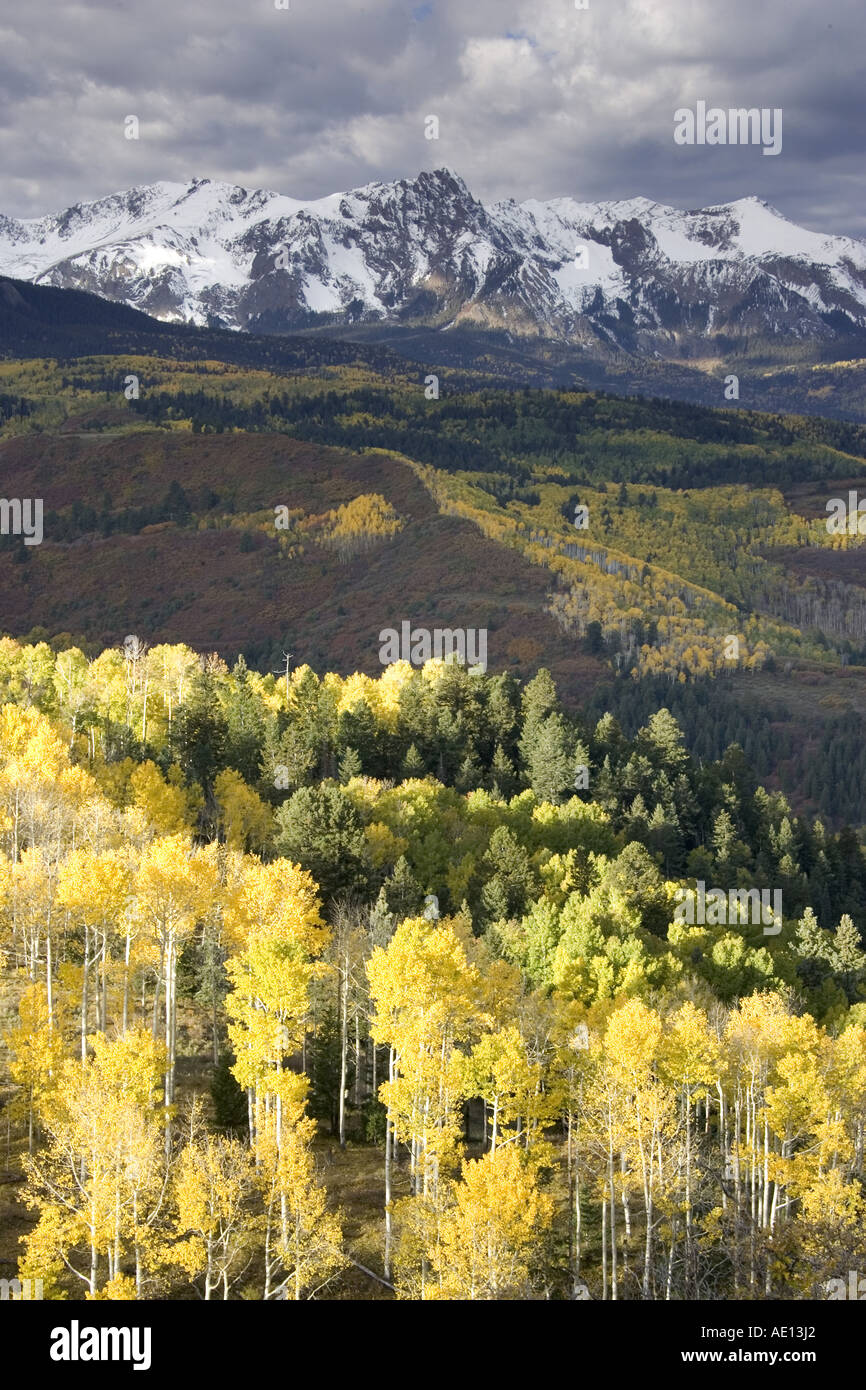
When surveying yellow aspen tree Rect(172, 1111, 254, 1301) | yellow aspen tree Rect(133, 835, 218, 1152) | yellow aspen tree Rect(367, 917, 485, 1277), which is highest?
yellow aspen tree Rect(133, 835, 218, 1152)

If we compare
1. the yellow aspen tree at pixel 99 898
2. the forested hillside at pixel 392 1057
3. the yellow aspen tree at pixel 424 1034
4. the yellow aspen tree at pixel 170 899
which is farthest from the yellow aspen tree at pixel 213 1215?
the yellow aspen tree at pixel 99 898

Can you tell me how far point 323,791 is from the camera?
263 ft

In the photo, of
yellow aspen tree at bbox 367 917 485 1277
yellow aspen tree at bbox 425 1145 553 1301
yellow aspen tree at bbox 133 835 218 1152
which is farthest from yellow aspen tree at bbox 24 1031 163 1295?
yellow aspen tree at bbox 425 1145 553 1301

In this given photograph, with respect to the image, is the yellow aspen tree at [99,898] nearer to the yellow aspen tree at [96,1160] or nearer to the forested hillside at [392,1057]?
the forested hillside at [392,1057]

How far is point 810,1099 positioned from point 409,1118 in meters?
17.3

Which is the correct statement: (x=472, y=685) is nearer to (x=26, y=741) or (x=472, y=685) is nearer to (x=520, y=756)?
(x=520, y=756)

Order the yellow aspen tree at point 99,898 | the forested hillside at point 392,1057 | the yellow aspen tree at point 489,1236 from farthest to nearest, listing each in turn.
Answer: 1. the yellow aspen tree at point 99,898
2. the forested hillside at point 392,1057
3. the yellow aspen tree at point 489,1236

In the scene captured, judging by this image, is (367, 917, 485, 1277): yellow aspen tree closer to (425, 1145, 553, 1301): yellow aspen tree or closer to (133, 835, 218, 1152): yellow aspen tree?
(425, 1145, 553, 1301): yellow aspen tree

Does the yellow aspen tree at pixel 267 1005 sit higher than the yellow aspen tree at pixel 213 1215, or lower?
higher

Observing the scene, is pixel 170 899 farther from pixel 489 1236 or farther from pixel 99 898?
pixel 489 1236

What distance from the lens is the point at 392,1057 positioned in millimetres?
51500

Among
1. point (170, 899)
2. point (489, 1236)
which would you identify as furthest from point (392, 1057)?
point (489, 1236)

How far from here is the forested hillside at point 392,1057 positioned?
1586 inches

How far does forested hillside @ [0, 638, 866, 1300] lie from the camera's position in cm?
4028
